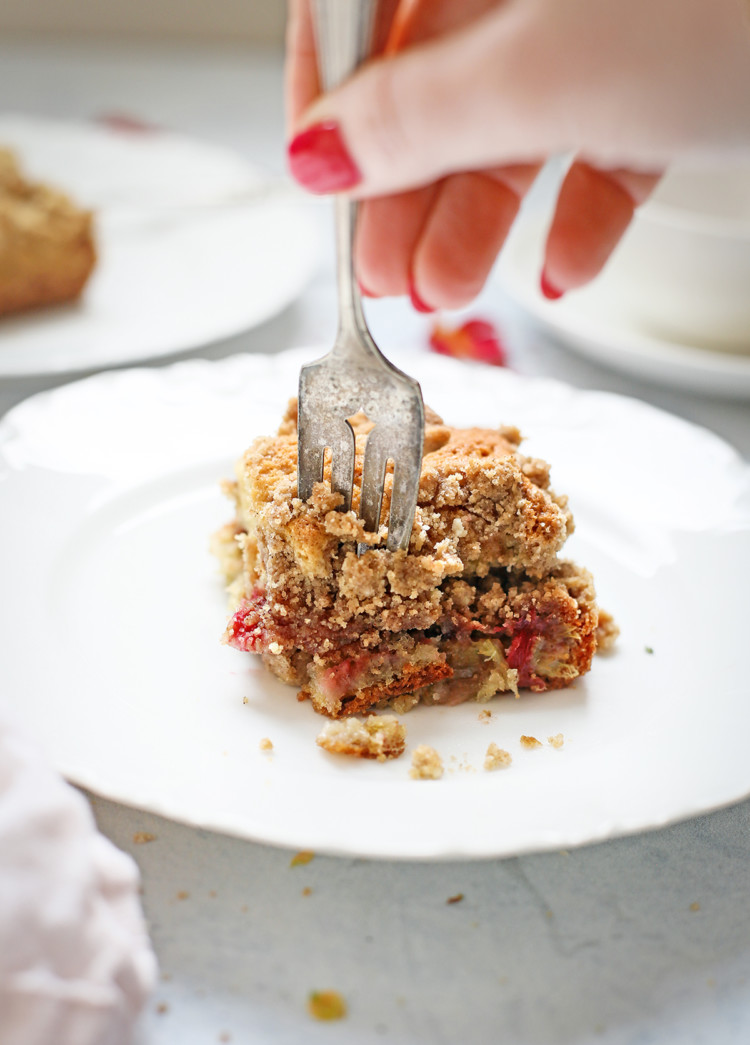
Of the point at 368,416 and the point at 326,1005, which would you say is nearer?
the point at 326,1005

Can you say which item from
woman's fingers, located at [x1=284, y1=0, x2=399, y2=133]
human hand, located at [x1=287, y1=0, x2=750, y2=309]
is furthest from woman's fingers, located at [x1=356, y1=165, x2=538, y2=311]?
human hand, located at [x1=287, y1=0, x2=750, y2=309]

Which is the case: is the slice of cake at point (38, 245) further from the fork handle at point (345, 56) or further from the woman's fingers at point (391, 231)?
the fork handle at point (345, 56)

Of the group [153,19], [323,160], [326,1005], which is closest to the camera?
[326,1005]

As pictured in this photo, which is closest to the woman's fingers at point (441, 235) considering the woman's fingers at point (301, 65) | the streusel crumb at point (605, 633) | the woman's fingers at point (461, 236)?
the woman's fingers at point (461, 236)

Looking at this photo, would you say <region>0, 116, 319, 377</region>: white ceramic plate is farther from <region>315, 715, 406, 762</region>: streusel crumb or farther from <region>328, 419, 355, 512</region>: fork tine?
<region>315, 715, 406, 762</region>: streusel crumb

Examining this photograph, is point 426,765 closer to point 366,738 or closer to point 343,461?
point 366,738

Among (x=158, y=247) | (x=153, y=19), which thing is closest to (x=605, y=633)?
(x=158, y=247)
